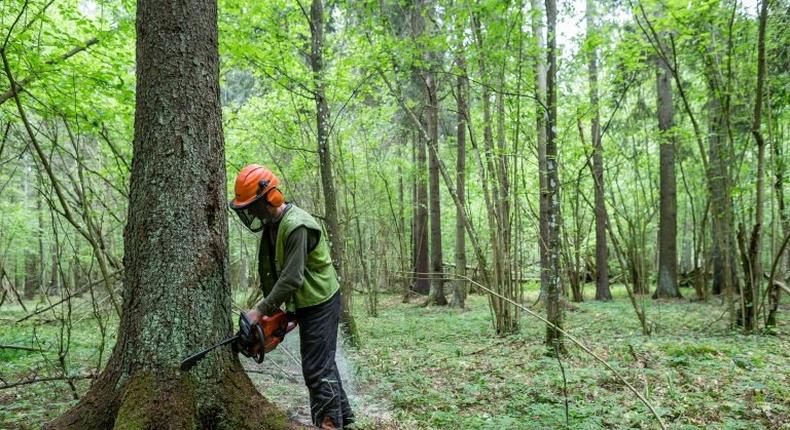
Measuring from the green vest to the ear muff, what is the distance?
0.09 metres

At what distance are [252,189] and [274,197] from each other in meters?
0.16

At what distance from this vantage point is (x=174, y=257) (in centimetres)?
267

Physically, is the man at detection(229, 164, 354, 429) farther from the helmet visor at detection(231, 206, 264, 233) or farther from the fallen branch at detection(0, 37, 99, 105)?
the fallen branch at detection(0, 37, 99, 105)

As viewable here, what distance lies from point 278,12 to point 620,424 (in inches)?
296

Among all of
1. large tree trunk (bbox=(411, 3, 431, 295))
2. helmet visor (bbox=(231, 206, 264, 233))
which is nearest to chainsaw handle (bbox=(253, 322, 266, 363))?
helmet visor (bbox=(231, 206, 264, 233))

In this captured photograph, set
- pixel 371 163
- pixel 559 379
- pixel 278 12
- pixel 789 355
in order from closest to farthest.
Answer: pixel 559 379 → pixel 789 355 → pixel 278 12 → pixel 371 163

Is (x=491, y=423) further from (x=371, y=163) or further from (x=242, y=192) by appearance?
(x=371, y=163)

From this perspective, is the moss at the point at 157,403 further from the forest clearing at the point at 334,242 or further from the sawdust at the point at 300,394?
the sawdust at the point at 300,394

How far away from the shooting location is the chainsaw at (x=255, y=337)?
8.78 ft

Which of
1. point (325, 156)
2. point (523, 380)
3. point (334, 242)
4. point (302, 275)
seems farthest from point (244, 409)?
point (325, 156)

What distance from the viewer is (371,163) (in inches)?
610

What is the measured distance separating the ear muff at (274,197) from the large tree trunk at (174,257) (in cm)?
38

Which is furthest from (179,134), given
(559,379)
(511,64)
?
(511,64)

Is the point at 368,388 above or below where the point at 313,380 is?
below
